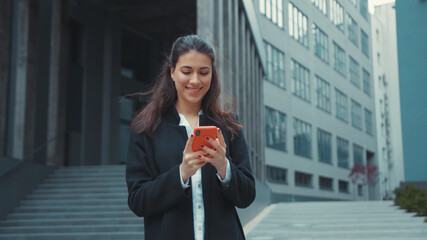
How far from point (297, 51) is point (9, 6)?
1899 cm

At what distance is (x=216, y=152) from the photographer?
1594mm

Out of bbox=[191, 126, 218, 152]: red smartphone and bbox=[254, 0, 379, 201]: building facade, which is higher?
bbox=[254, 0, 379, 201]: building facade

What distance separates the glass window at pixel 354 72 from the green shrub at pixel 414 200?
24.6m

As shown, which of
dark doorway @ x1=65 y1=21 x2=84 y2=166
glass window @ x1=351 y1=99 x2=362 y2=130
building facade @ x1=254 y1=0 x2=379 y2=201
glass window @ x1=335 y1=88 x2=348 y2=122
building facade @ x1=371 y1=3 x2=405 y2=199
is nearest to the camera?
dark doorway @ x1=65 y1=21 x2=84 y2=166

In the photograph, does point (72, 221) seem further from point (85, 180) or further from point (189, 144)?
point (189, 144)

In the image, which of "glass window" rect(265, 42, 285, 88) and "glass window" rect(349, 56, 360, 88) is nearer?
"glass window" rect(265, 42, 285, 88)

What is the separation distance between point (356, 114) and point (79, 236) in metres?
36.2

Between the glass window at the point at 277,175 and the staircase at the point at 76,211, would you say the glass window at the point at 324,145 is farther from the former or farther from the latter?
the staircase at the point at 76,211

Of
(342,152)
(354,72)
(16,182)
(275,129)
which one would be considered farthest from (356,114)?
(16,182)

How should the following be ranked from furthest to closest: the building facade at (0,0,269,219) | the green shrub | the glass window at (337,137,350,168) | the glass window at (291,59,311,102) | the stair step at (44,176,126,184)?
the glass window at (337,137,350,168), the glass window at (291,59,311,102), the building facade at (0,0,269,219), the stair step at (44,176,126,184), the green shrub

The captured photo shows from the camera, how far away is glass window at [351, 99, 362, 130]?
40.8 metres

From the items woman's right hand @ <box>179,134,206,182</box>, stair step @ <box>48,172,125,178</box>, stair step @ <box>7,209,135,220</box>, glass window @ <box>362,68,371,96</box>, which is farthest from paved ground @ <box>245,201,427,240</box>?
glass window @ <box>362,68,371,96</box>

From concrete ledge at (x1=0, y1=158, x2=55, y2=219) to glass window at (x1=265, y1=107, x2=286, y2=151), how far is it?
1750cm

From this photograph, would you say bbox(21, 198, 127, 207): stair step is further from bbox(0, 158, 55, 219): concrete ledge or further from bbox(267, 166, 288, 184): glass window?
bbox(267, 166, 288, 184): glass window
